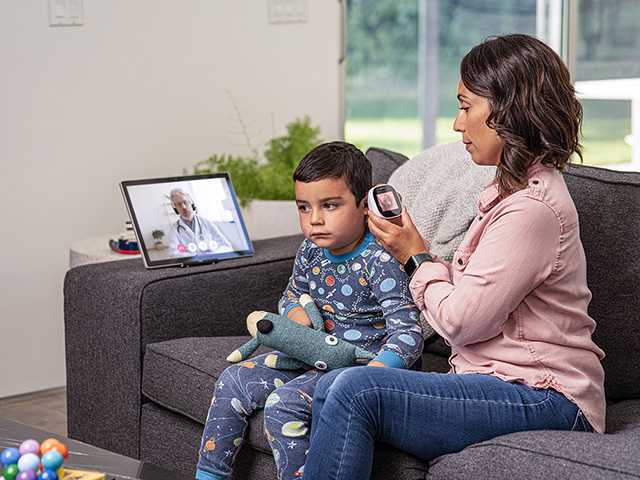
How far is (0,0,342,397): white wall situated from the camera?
3.29m

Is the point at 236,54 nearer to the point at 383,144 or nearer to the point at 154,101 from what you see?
the point at 154,101

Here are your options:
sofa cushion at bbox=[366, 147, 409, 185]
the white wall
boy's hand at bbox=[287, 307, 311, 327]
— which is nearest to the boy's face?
boy's hand at bbox=[287, 307, 311, 327]

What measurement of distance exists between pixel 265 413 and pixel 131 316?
1.86 ft

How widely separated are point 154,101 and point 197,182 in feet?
3.15

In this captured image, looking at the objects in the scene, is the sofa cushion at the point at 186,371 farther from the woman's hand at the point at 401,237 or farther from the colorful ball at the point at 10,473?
the colorful ball at the point at 10,473

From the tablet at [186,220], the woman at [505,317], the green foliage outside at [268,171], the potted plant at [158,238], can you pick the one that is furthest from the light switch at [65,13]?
the woman at [505,317]

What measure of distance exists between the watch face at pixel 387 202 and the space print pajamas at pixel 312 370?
0.38ft

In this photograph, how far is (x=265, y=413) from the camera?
1981mm

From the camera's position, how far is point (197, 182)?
2.68 metres

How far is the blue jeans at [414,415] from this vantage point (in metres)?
1.76

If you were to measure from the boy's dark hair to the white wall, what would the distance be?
1.43m

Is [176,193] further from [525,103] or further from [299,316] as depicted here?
[525,103]

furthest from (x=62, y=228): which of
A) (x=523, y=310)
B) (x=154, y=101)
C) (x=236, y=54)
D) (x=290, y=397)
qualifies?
(x=523, y=310)

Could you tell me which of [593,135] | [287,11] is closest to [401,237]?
[287,11]
